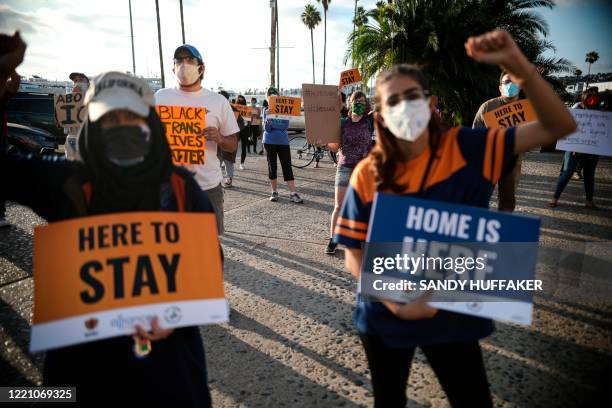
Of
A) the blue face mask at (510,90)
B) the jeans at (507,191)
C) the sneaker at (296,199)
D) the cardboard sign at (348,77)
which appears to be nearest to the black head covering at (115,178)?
the jeans at (507,191)

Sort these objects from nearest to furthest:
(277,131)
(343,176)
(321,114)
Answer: (343,176) → (321,114) → (277,131)

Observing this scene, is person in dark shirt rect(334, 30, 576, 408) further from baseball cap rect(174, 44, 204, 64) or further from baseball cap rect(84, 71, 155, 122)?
baseball cap rect(174, 44, 204, 64)

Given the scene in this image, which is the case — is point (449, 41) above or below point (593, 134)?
above

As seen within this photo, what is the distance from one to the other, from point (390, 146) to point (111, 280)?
125 cm

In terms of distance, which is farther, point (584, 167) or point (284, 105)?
point (284, 105)

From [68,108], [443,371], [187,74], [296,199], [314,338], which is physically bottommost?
[314,338]

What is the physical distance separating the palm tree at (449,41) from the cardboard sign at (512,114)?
9.76 metres

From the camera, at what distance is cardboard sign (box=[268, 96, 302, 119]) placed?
25.0ft

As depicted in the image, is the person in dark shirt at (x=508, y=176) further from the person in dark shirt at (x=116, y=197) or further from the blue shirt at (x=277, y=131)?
the person in dark shirt at (x=116, y=197)

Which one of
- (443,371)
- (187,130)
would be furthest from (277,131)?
(443,371)

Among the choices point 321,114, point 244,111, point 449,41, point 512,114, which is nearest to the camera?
point 512,114

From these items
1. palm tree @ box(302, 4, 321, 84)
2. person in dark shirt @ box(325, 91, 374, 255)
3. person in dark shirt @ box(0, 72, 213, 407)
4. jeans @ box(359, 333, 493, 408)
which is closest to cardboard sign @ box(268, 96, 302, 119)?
person in dark shirt @ box(325, 91, 374, 255)

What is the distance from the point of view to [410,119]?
63.9 inches

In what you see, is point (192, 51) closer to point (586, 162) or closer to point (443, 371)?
point (443, 371)
